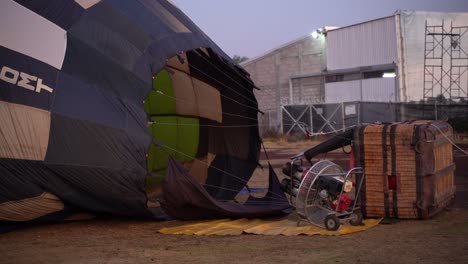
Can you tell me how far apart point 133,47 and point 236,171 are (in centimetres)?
367

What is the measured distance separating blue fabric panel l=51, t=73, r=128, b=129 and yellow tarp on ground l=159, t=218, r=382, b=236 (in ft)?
4.80

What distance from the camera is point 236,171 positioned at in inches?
431

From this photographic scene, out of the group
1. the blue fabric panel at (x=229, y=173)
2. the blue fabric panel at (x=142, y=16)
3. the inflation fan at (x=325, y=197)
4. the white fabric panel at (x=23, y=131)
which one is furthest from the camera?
the blue fabric panel at (x=229, y=173)

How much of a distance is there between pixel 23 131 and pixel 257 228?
114 inches

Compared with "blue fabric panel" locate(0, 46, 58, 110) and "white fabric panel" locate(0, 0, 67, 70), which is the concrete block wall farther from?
"blue fabric panel" locate(0, 46, 58, 110)

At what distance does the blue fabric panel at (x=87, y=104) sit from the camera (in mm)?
7301

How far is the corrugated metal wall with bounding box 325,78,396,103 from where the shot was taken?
32094 millimetres

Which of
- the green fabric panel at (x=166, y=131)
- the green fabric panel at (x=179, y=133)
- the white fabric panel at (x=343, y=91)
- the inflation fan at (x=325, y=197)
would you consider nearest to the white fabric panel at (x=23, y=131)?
Result: the inflation fan at (x=325, y=197)

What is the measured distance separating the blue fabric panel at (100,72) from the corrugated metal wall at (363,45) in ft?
84.1

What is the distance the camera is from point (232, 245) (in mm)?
6574

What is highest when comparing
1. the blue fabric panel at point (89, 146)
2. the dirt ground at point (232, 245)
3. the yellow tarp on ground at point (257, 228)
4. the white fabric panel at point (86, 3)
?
the white fabric panel at point (86, 3)

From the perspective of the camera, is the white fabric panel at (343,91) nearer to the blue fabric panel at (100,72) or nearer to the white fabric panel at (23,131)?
the blue fabric panel at (100,72)

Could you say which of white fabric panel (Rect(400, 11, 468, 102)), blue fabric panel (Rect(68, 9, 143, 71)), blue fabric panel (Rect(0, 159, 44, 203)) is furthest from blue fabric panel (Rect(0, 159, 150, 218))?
white fabric panel (Rect(400, 11, 468, 102))

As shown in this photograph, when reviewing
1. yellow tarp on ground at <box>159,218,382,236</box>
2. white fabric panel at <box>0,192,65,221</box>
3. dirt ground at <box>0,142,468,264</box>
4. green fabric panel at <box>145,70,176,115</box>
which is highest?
green fabric panel at <box>145,70,176,115</box>
